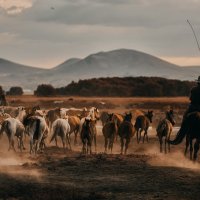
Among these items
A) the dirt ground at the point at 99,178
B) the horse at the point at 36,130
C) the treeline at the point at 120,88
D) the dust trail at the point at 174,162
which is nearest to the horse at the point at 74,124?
the horse at the point at 36,130

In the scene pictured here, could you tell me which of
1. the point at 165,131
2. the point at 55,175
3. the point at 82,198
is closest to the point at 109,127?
the point at 165,131

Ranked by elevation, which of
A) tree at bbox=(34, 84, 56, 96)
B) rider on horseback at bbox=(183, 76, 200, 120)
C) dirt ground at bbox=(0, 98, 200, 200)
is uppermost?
tree at bbox=(34, 84, 56, 96)

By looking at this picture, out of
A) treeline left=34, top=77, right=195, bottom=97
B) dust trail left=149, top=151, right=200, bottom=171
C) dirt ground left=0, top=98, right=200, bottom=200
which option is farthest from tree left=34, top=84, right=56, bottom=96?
dust trail left=149, top=151, right=200, bottom=171

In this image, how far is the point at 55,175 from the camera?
1628 cm

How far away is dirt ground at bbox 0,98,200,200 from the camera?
43.9 feet

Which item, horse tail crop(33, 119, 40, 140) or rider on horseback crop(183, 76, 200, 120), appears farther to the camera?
horse tail crop(33, 119, 40, 140)

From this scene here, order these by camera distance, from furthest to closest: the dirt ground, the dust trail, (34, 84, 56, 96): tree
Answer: (34, 84, 56, 96): tree, the dust trail, the dirt ground

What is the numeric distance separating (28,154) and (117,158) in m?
3.95

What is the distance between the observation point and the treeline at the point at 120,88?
102938 millimetres

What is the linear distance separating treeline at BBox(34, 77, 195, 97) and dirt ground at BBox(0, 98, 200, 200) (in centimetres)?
7989

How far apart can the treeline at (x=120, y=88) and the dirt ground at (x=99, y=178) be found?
79.9 m

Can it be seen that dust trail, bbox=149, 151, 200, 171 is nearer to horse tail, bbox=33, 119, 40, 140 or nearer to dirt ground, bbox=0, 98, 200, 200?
dirt ground, bbox=0, 98, 200, 200

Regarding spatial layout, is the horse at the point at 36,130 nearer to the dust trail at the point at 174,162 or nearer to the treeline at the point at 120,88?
the dust trail at the point at 174,162

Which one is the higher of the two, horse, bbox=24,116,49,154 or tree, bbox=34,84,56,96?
tree, bbox=34,84,56,96
